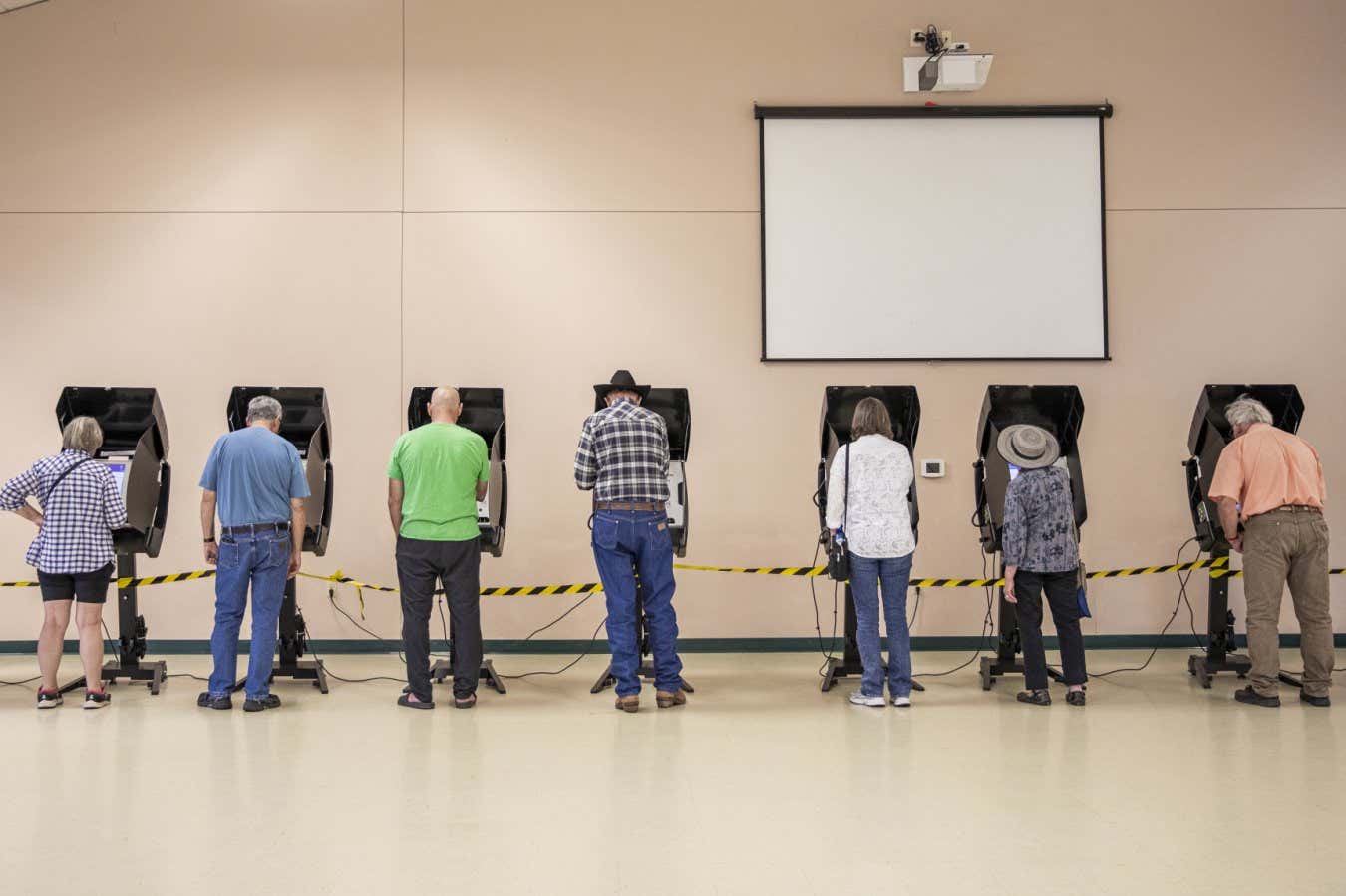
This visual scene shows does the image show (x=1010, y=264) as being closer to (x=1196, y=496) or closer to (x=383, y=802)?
(x=1196, y=496)

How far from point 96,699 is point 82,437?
1.26 m

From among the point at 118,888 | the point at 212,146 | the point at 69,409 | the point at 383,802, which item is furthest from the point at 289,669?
the point at 212,146

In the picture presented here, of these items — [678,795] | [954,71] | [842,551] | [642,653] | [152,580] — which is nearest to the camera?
Result: [678,795]

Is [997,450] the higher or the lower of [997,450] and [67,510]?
the higher

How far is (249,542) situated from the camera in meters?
5.03

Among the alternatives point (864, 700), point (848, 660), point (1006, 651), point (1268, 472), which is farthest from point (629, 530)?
point (1268, 472)

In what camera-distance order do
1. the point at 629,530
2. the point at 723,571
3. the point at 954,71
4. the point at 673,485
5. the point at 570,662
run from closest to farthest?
the point at 629,530
the point at 673,485
the point at 570,662
the point at 954,71
the point at 723,571

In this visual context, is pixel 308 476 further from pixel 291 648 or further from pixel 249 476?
pixel 291 648

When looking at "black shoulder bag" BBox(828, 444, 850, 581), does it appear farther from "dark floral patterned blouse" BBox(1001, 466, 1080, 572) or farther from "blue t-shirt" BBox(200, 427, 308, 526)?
"blue t-shirt" BBox(200, 427, 308, 526)

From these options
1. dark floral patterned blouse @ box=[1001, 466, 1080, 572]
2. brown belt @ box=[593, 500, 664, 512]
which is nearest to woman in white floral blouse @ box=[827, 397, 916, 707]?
dark floral patterned blouse @ box=[1001, 466, 1080, 572]

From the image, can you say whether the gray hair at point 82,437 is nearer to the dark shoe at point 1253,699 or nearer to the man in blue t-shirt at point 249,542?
the man in blue t-shirt at point 249,542

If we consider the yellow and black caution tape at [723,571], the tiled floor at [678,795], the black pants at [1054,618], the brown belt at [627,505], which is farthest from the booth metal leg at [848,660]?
the brown belt at [627,505]

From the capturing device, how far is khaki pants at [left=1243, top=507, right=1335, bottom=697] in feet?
16.7

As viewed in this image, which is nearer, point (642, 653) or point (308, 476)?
point (642, 653)
